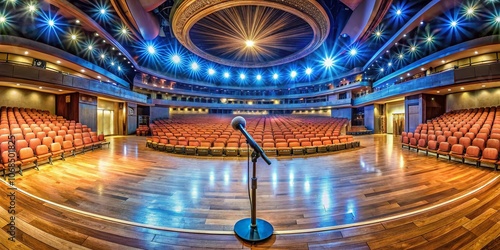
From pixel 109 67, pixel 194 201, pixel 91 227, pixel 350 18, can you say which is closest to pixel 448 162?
pixel 194 201

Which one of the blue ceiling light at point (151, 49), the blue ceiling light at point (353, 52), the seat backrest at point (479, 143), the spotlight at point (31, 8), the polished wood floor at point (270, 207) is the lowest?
the polished wood floor at point (270, 207)

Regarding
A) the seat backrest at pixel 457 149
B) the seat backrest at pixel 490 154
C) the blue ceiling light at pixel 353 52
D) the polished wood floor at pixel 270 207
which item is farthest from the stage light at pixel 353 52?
the polished wood floor at pixel 270 207

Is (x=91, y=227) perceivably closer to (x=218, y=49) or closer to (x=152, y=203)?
(x=152, y=203)

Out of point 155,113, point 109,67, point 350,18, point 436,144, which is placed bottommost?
point 436,144

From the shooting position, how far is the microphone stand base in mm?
1770

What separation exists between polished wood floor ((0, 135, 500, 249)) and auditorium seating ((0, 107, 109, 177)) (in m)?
0.46

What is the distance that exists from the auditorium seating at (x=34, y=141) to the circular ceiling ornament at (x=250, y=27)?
8.84 meters

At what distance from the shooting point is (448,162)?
4945mm

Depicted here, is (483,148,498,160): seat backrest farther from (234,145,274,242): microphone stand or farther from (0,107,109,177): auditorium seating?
(0,107,109,177): auditorium seating

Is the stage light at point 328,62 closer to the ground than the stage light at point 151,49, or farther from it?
farther from it

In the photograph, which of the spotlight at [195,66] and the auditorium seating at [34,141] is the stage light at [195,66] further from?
the auditorium seating at [34,141]

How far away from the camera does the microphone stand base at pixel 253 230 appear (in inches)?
69.7

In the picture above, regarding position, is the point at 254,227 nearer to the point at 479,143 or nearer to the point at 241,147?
the point at 241,147

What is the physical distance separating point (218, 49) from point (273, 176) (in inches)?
676
